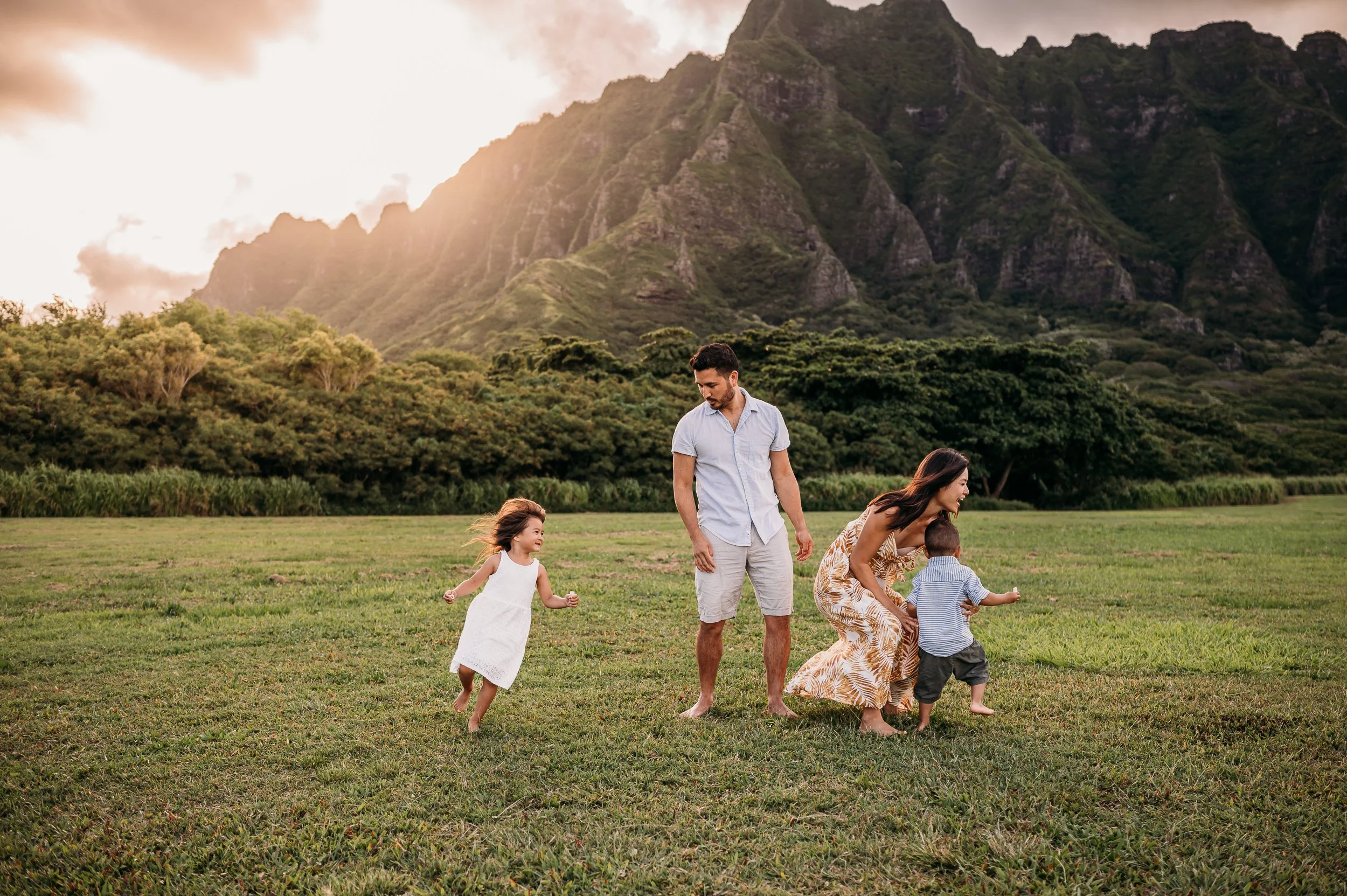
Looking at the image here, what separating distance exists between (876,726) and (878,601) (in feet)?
2.40

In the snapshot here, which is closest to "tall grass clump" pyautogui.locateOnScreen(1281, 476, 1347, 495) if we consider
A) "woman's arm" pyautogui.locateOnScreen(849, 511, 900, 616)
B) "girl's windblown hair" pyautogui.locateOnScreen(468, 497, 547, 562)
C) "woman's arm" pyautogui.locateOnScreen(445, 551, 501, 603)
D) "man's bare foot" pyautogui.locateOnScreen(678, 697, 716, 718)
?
"woman's arm" pyautogui.locateOnScreen(849, 511, 900, 616)

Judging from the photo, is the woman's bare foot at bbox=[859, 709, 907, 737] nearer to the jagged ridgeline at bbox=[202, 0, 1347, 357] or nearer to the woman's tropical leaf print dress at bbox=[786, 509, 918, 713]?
the woman's tropical leaf print dress at bbox=[786, 509, 918, 713]

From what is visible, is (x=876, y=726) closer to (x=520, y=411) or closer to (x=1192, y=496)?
(x=520, y=411)

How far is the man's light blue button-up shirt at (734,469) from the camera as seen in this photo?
4938 millimetres

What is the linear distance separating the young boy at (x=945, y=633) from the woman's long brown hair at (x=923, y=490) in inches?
9.7

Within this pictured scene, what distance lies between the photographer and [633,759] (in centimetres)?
426

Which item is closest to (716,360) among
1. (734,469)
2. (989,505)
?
(734,469)

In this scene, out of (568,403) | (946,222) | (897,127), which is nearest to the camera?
(568,403)

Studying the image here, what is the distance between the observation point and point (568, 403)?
25.1 metres

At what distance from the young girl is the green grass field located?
347 millimetres

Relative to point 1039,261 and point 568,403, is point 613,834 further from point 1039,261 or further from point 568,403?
point 1039,261

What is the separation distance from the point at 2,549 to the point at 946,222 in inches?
5856

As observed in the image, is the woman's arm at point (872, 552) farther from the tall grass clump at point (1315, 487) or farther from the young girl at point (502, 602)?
the tall grass clump at point (1315, 487)

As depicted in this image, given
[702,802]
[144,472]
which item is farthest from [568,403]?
[702,802]
